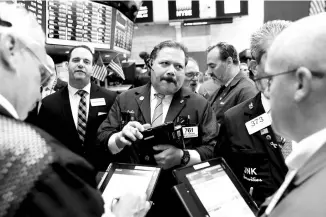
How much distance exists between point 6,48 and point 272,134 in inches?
57.6

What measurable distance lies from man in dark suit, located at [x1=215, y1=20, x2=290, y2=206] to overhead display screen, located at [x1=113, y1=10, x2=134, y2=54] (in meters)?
4.51

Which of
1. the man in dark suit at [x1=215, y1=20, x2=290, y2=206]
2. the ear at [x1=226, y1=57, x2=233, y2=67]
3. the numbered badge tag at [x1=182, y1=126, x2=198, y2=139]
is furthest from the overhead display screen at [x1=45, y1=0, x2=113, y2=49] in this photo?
the man in dark suit at [x1=215, y1=20, x2=290, y2=206]

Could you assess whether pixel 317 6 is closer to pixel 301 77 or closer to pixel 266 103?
pixel 266 103

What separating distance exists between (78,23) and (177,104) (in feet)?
12.2

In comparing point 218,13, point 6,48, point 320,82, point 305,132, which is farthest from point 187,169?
point 218,13

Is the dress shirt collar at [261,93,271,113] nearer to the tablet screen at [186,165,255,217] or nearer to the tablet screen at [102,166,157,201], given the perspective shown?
the tablet screen at [186,165,255,217]

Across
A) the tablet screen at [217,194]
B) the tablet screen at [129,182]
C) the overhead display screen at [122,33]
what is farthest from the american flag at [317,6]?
the tablet screen at [129,182]

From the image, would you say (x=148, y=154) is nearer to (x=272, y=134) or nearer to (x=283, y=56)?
(x=272, y=134)

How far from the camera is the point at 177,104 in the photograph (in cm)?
222

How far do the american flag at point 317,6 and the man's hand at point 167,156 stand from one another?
5180 millimetres

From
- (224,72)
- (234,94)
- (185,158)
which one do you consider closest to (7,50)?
(185,158)

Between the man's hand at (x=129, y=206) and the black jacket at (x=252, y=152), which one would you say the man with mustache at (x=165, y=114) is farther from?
the man's hand at (x=129, y=206)

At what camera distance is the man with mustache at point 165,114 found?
196cm

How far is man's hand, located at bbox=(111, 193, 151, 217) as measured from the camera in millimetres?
1353
